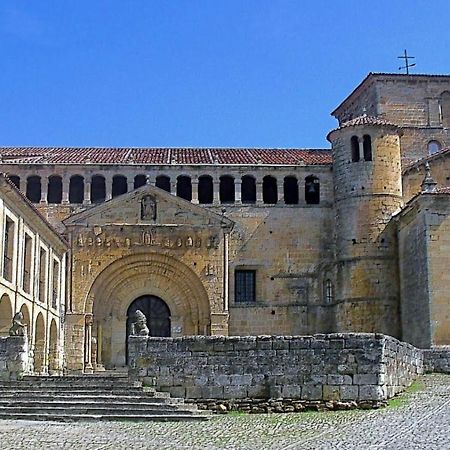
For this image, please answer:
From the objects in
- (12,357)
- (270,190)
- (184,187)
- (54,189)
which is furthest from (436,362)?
(54,189)

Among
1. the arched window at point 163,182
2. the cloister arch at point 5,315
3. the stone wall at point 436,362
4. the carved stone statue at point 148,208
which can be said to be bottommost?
the stone wall at point 436,362

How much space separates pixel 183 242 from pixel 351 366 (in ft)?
56.6

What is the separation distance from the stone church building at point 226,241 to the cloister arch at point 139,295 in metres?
0.05

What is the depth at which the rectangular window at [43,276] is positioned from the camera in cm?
2906

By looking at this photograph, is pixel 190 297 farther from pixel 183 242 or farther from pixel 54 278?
pixel 54 278

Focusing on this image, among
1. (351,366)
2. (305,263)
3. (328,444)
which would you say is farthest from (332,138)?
(328,444)

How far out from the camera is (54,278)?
31.2 m

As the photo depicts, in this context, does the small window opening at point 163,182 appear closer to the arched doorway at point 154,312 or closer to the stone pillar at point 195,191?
the stone pillar at point 195,191

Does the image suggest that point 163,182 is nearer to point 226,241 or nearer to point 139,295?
point 226,241

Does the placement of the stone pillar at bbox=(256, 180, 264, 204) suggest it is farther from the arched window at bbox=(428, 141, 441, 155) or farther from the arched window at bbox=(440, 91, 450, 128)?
the arched window at bbox=(440, 91, 450, 128)

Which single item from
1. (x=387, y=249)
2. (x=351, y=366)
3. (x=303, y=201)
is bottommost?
(x=351, y=366)

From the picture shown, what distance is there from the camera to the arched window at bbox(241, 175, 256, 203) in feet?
112

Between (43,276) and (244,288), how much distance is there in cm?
828

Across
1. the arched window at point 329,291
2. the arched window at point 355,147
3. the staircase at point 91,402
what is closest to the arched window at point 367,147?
the arched window at point 355,147
